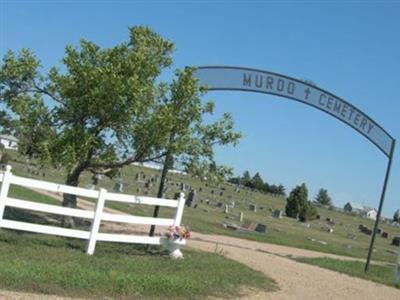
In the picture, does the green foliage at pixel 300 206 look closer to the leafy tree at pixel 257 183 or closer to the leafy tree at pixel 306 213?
the leafy tree at pixel 306 213

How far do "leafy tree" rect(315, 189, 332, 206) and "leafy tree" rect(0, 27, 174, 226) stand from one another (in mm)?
99884

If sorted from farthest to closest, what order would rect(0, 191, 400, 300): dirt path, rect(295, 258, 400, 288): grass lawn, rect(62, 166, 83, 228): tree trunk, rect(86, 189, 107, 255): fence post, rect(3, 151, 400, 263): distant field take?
rect(3, 151, 400, 263): distant field → rect(295, 258, 400, 288): grass lawn → rect(62, 166, 83, 228): tree trunk → rect(86, 189, 107, 255): fence post → rect(0, 191, 400, 300): dirt path

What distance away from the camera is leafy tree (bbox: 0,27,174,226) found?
1476 centimetres

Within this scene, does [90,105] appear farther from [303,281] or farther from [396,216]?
[396,216]

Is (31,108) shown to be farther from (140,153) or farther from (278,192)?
(278,192)

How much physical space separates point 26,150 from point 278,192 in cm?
9794

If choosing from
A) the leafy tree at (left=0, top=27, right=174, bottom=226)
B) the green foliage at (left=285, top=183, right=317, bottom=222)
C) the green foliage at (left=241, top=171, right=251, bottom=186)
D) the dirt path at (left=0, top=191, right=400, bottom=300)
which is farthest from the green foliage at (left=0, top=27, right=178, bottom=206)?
the green foliage at (left=241, top=171, right=251, bottom=186)

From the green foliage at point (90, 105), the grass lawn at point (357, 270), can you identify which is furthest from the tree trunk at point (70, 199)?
the grass lawn at point (357, 270)

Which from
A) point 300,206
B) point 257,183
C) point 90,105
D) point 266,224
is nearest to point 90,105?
→ point 90,105

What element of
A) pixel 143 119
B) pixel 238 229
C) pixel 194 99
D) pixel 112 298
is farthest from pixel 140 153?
pixel 238 229

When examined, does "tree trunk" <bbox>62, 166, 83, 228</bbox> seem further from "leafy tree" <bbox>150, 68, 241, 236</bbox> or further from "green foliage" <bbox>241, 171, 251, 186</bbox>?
"green foliage" <bbox>241, 171, 251, 186</bbox>

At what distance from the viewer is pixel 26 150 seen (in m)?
16.2

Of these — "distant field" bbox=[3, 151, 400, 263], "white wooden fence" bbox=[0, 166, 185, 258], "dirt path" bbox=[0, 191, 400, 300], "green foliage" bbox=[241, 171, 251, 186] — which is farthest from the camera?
"green foliage" bbox=[241, 171, 251, 186]

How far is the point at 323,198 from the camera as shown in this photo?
379ft
